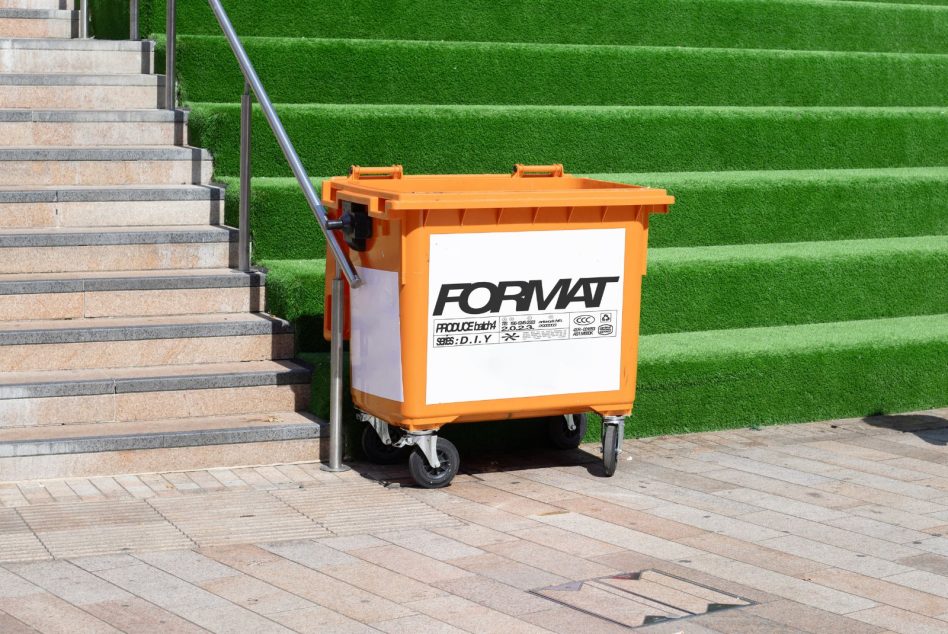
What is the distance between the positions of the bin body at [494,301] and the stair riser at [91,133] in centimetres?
200

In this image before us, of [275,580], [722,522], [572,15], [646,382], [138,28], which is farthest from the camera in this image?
[572,15]

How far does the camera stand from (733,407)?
707 centimetres

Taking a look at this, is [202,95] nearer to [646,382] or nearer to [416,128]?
[416,128]

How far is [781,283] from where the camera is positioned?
25.4 ft

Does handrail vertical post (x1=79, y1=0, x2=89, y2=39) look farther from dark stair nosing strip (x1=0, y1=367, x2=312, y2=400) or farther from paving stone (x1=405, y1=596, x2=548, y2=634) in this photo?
paving stone (x1=405, y1=596, x2=548, y2=634)

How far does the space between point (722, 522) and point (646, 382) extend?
137cm

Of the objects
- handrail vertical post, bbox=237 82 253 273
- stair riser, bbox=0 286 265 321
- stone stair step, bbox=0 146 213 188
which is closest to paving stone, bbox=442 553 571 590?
stair riser, bbox=0 286 265 321

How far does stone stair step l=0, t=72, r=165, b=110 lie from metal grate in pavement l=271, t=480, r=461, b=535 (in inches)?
125

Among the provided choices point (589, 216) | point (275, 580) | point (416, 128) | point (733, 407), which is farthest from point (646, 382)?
point (275, 580)

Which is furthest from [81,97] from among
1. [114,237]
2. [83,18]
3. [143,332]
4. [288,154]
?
[288,154]

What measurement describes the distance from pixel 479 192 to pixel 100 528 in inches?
76.7

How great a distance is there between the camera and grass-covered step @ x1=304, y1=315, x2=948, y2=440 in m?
6.87

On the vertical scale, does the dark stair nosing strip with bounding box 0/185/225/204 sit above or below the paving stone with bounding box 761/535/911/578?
above

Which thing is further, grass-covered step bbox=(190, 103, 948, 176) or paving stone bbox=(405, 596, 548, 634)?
grass-covered step bbox=(190, 103, 948, 176)
